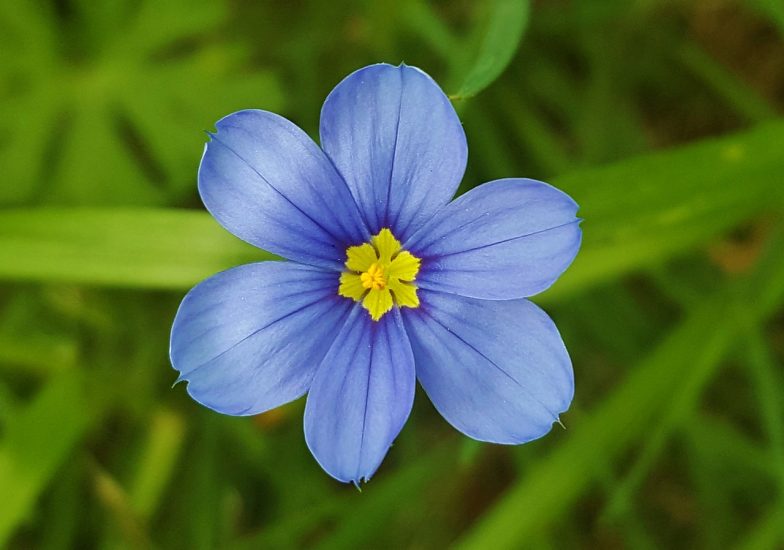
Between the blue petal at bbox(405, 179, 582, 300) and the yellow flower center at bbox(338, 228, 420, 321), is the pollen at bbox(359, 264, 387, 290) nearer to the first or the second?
the yellow flower center at bbox(338, 228, 420, 321)

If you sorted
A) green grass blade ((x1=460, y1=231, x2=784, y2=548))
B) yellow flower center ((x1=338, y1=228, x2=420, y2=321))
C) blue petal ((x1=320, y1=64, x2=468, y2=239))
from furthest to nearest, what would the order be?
green grass blade ((x1=460, y1=231, x2=784, y2=548)) → yellow flower center ((x1=338, y1=228, x2=420, y2=321)) → blue petal ((x1=320, y1=64, x2=468, y2=239))

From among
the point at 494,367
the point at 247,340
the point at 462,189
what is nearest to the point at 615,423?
the point at 462,189

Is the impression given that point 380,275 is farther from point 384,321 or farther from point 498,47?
point 498,47

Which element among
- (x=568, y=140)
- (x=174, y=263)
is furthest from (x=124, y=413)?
(x=568, y=140)

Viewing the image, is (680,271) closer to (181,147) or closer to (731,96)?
(731,96)

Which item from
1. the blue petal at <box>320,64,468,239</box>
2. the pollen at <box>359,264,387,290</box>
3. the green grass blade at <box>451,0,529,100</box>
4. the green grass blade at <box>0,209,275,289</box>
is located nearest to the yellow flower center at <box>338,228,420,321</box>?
the pollen at <box>359,264,387,290</box>

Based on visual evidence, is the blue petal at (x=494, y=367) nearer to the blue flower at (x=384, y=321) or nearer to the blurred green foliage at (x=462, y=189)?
the blue flower at (x=384, y=321)

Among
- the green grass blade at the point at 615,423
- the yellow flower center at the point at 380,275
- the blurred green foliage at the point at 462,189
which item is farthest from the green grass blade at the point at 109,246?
the green grass blade at the point at 615,423
